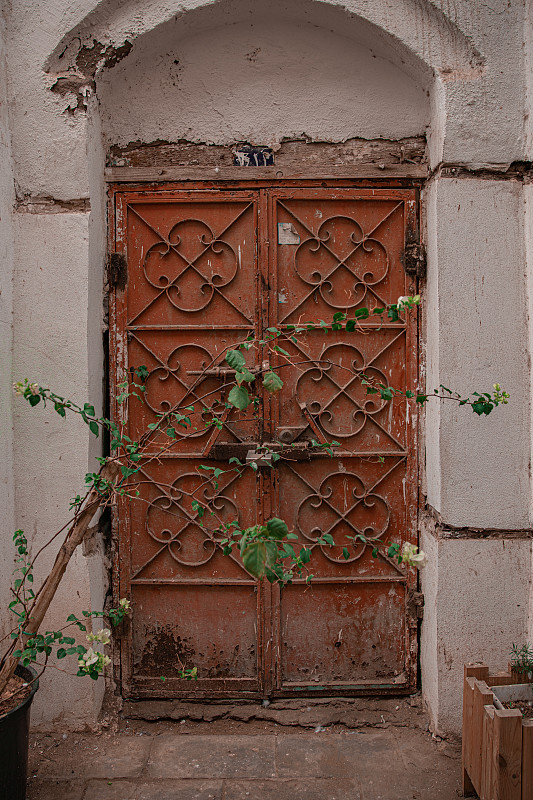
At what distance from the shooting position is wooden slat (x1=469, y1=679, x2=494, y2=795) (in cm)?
234

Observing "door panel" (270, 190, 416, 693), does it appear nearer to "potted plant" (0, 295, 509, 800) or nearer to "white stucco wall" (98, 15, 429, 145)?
"potted plant" (0, 295, 509, 800)

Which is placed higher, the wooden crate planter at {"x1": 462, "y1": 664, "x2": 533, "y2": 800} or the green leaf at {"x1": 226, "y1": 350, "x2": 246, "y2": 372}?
the green leaf at {"x1": 226, "y1": 350, "x2": 246, "y2": 372}

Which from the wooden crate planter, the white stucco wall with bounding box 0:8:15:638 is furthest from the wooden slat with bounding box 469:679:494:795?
the white stucco wall with bounding box 0:8:15:638

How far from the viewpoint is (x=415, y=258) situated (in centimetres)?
309

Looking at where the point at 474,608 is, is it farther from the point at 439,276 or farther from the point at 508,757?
the point at 439,276

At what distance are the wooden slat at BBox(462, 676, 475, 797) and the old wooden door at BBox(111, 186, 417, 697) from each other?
2.07 ft

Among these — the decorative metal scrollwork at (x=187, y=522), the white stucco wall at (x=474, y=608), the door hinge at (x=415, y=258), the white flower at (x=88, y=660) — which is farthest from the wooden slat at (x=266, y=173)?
the white flower at (x=88, y=660)

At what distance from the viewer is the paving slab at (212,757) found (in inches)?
107

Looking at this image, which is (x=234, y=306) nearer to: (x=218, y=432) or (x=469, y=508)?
(x=218, y=432)

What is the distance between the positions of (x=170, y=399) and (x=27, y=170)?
1.28m

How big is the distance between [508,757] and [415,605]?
979 millimetres

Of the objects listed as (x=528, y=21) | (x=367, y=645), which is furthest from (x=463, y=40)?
(x=367, y=645)

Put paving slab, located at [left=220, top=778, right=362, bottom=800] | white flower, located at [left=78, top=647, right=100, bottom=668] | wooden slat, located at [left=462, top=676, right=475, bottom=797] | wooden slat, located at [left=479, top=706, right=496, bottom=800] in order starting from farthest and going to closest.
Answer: paving slab, located at [left=220, top=778, right=362, bottom=800] < wooden slat, located at [left=462, top=676, right=475, bottom=797] < wooden slat, located at [left=479, top=706, right=496, bottom=800] < white flower, located at [left=78, top=647, right=100, bottom=668]

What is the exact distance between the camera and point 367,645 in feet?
10.3
